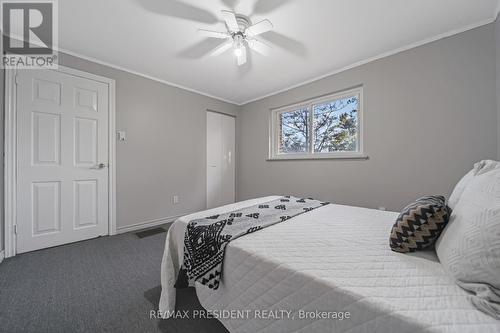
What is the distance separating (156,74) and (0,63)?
152 centimetres

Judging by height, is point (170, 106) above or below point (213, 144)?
above

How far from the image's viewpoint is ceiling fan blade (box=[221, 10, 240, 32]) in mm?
1623

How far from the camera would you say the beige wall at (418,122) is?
6.34 feet

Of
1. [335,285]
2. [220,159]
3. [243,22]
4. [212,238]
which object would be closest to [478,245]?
[335,285]

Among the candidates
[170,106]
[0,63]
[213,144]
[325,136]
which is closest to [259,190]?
[213,144]

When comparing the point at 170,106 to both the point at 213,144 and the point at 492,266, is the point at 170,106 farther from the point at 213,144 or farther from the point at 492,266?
the point at 492,266

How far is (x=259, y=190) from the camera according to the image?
3.96 m

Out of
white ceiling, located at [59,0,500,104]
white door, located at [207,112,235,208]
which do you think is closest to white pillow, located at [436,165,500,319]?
white ceiling, located at [59,0,500,104]

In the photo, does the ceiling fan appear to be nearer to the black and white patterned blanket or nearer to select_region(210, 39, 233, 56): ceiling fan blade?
select_region(210, 39, 233, 56): ceiling fan blade

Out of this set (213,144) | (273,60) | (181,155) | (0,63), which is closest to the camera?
(0,63)

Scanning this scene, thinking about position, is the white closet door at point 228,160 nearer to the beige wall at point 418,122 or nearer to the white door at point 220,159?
the white door at point 220,159

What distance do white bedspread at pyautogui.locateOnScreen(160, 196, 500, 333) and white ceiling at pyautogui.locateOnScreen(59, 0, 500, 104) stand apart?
72.2 inches
